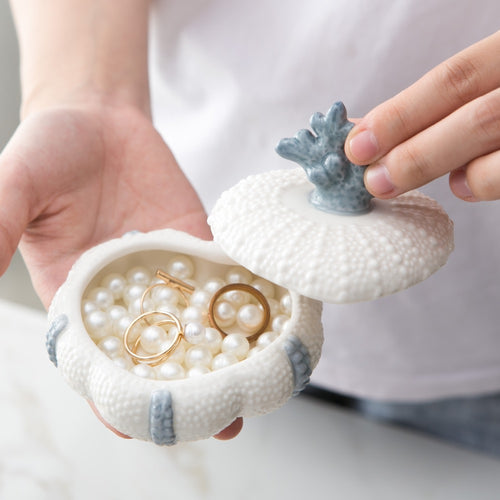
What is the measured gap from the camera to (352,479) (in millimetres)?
848

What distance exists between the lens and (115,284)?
656mm

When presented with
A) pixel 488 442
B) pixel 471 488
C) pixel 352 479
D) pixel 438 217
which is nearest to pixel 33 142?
pixel 438 217

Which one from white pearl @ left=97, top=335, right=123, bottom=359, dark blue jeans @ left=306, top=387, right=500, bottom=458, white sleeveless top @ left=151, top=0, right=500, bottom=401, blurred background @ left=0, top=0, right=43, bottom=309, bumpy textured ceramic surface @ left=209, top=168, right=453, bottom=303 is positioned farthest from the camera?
blurred background @ left=0, top=0, right=43, bottom=309

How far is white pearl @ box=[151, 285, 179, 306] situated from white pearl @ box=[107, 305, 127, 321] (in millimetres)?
37

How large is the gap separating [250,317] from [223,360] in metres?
0.06

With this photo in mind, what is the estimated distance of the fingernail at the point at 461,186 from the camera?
1.77 ft

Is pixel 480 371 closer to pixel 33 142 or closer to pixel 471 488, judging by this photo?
pixel 471 488

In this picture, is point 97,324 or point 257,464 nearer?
point 97,324

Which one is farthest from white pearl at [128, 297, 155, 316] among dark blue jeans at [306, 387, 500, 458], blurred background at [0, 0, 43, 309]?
blurred background at [0, 0, 43, 309]

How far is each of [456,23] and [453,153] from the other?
0.27 m

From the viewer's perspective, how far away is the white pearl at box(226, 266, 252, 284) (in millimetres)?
675

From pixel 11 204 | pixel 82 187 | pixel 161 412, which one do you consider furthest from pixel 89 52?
pixel 161 412

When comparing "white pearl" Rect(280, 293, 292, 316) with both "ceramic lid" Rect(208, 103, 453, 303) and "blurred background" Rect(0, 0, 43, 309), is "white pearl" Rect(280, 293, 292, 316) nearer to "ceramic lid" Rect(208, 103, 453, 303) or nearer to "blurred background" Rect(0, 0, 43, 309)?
"ceramic lid" Rect(208, 103, 453, 303)

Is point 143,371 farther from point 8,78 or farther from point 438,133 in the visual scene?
point 8,78
